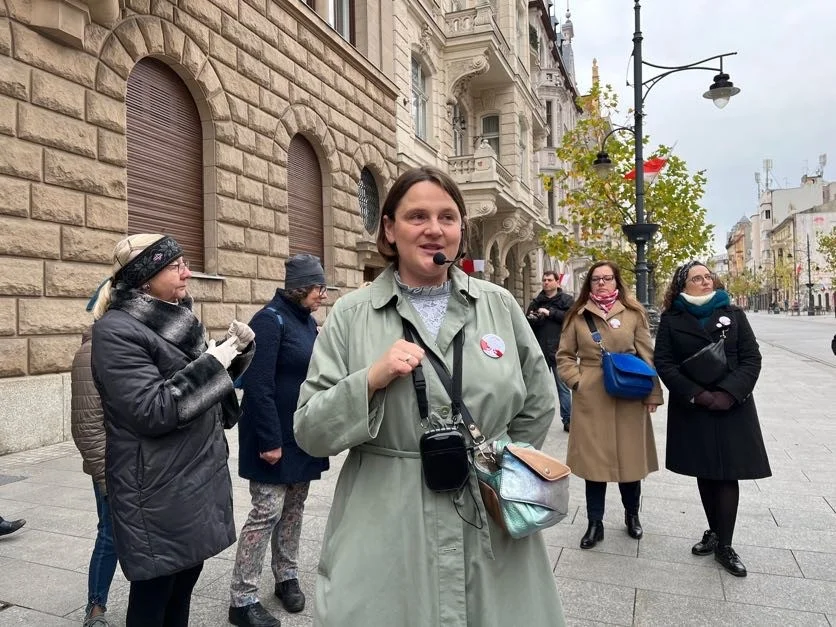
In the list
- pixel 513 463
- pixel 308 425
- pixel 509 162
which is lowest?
pixel 513 463

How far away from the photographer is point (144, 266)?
2.56 meters

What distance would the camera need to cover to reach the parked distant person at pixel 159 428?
7.71 ft

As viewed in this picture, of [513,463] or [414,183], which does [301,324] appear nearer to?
[414,183]

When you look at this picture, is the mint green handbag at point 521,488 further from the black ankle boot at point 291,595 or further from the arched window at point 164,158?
the arched window at point 164,158

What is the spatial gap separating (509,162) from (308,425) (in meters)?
23.2

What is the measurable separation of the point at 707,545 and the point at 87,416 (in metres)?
3.82

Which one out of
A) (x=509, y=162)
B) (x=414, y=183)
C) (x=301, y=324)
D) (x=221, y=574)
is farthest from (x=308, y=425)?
(x=509, y=162)

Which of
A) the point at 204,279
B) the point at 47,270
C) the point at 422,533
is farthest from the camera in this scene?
the point at 204,279

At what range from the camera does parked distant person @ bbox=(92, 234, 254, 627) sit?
2350 mm

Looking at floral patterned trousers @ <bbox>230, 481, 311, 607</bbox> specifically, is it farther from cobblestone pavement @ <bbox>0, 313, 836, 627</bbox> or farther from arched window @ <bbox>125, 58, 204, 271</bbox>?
arched window @ <bbox>125, 58, 204, 271</bbox>

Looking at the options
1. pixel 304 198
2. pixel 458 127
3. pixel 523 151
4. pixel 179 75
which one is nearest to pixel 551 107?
pixel 523 151

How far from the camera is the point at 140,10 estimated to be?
26.9 ft

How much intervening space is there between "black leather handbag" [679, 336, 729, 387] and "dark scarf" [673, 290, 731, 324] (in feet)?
0.65

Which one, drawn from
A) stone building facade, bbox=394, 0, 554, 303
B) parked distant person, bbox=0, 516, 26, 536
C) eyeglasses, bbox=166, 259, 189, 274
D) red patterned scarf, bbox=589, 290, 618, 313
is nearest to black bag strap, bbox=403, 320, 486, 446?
eyeglasses, bbox=166, 259, 189, 274
